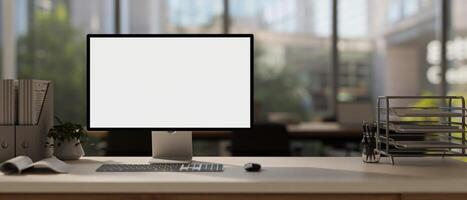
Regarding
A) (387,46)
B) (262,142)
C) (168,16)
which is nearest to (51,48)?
(168,16)

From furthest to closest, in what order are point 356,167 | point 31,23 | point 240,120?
point 31,23, point 240,120, point 356,167

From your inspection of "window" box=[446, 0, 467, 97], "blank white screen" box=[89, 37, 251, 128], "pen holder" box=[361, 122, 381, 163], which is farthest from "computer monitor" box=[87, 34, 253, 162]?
"window" box=[446, 0, 467, 97]

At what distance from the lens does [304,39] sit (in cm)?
675

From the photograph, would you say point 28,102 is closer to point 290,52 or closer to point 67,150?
point 67,150

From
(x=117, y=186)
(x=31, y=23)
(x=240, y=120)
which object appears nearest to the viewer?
(x=117, y=186)

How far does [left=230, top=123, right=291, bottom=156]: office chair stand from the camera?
171 inches

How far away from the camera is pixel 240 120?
2074mm

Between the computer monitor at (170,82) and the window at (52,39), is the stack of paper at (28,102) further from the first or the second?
the window at (52,39)

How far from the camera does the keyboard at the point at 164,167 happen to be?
1.82 m

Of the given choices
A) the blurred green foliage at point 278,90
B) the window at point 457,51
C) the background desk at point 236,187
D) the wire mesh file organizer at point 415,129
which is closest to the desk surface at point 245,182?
the background desk at point 236,187

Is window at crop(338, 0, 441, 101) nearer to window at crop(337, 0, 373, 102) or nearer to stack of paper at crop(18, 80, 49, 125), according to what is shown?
window at crop(337, 0, 373, 102)

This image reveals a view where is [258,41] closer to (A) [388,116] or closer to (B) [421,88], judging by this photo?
(B) [421,88]
